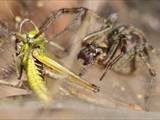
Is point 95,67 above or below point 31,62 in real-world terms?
above

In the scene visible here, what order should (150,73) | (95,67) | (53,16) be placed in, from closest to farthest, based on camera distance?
(53,16)
(95,67)
(150,73)

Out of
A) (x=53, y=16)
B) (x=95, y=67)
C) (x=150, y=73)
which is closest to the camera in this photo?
(x=53, y=16)

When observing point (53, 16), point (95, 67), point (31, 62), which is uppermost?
point (53, 16)

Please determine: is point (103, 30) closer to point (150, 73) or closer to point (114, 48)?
point (114, 48)

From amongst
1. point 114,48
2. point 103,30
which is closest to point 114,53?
point 114,48

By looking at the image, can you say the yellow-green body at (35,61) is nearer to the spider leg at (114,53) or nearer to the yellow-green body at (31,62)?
the yellow-green body at (31,62)

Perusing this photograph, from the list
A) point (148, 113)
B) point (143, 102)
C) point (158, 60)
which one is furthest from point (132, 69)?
point (148, 113)
